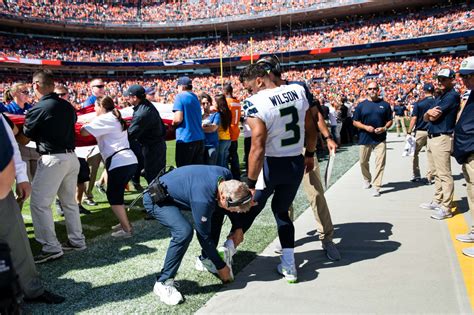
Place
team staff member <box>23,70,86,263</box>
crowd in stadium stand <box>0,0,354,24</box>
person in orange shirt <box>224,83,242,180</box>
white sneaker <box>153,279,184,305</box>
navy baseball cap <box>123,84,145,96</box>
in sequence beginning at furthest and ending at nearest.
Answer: crowd in stadium stand <box>0,0,354,24</box> → person in orange shirt <box>224,83,242,180</box> → navy baseball cap <box>123,84,145,96</box> → team staff member <box>23,70,86,263</box> → white sneaker <box>153,279,184,305</box>

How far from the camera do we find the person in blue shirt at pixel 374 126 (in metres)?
6.65

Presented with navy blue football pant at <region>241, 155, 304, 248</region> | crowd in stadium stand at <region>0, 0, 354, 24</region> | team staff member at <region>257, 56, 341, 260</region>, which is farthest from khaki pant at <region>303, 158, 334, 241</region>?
crowd in stadium stand at <region>0, 0, 354, 24</region>

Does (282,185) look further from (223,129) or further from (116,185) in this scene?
(223,129)

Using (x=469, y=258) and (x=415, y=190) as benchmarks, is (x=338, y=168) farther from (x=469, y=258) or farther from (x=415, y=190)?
(x=469, y=258)

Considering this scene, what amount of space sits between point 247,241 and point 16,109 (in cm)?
402

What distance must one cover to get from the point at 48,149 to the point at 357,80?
109ft

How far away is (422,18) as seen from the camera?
3428cm

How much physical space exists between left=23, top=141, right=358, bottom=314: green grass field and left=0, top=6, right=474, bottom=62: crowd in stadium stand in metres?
27.8

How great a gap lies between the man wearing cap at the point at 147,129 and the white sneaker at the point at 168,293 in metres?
2.40

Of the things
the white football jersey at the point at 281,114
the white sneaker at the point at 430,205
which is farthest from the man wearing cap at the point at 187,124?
the white sneaker at the point at 430,205

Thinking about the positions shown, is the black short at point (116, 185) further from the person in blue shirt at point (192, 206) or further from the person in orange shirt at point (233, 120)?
the person in orange shirt at point (233, 120)

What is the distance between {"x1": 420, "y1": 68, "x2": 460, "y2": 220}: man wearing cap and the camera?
5.07 meters

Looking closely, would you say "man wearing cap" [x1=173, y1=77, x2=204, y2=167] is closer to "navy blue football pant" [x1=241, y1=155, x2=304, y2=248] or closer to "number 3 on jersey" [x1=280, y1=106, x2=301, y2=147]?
"navy blue football pant" [x1=241, y1=155, x2=304, y2=248]

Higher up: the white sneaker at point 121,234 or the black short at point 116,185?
the black short at point 116,185
